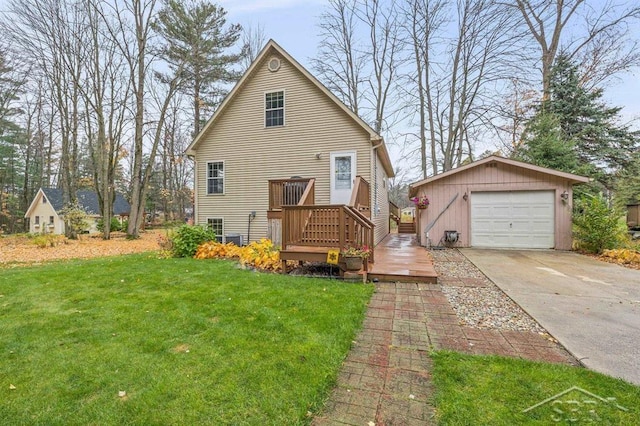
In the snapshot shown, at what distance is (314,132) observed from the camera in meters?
10.0

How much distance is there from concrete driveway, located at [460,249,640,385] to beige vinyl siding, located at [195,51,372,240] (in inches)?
199

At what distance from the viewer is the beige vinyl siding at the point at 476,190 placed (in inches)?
360

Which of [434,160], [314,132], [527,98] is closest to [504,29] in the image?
[527,98]

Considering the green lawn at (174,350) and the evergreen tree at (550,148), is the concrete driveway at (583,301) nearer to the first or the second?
the green lawn at (174,350)

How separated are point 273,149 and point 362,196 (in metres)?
4.05

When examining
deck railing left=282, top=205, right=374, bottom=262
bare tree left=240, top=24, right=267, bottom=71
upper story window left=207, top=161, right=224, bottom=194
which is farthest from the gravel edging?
bare tree left=240, top=24, right=267, bottom=71

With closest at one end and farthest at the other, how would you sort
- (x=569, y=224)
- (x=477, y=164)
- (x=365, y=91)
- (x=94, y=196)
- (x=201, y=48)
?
(x=569, y=224), (x=477, y=164), (x=201, y=48), (x=365, y=91), (x=94, y=196)

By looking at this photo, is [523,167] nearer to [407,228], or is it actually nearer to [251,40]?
[407,228]

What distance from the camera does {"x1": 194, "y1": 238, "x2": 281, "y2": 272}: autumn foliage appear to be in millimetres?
6574

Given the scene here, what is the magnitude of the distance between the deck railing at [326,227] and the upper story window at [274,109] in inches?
223

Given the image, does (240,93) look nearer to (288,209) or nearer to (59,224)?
(288,209)

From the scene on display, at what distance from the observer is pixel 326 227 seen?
5.77 m

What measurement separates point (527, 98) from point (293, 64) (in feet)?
48.9

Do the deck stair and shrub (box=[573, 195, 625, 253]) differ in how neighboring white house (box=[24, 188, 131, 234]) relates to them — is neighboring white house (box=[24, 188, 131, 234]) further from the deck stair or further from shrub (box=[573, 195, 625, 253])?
shrub (box=[573, 195, 625, 253])
